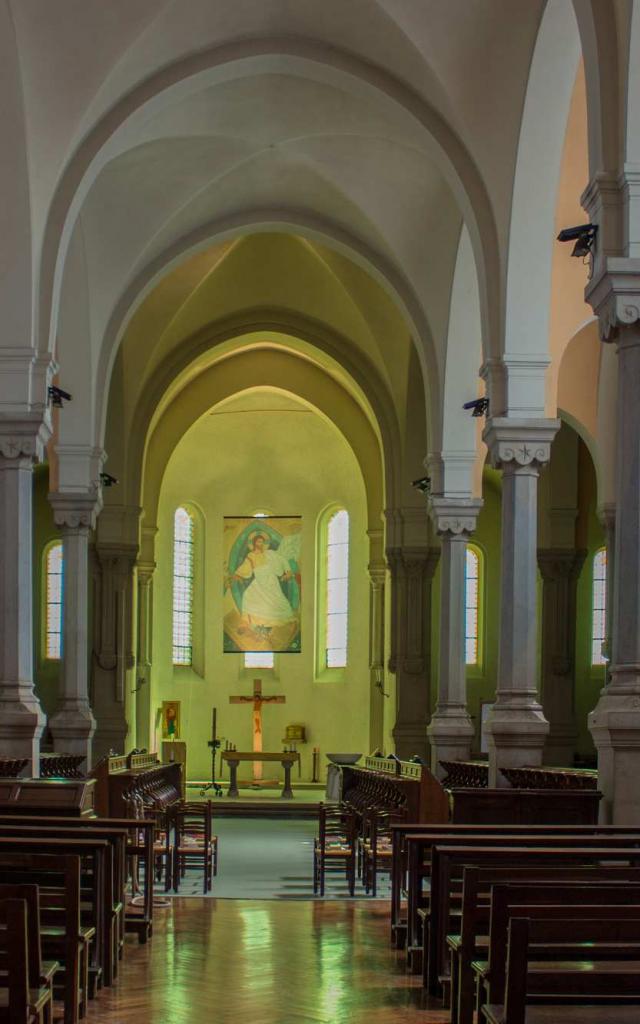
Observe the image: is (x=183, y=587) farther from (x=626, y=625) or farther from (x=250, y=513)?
(x=626, y=625)

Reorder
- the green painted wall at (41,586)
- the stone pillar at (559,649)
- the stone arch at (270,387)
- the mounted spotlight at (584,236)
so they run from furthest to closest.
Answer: the green painted wall at (41,586) → the stone arch at (270,387) → the stone pillar at (559,649) → the mounted spotlight at (584,236)

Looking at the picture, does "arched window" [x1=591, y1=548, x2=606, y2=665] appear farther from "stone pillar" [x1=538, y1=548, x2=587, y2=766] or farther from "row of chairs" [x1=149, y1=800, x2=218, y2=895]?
"row of chairs" [x1=149, y1=800, x2=218, y2=895]

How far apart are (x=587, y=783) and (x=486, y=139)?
6354 mm

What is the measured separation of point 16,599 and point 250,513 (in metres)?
19.1

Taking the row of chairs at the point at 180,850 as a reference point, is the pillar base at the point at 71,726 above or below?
above

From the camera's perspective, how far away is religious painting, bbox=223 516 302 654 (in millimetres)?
33000

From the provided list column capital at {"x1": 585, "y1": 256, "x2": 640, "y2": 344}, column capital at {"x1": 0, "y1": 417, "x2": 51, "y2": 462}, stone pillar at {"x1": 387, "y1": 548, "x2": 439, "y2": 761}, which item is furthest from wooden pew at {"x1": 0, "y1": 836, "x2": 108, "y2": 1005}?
stone pillar at {"x1": 387, "y1": 548, "x2": 439, "y2": 761}

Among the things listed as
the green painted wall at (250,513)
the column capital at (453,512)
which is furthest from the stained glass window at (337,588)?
the column capital at (453,512)

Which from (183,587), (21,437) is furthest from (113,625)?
(21,437)

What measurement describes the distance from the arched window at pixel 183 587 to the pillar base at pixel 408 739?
863cm

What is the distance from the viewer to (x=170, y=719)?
31031 mm

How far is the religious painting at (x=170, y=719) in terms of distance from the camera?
101 feet

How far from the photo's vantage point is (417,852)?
29.2 feet

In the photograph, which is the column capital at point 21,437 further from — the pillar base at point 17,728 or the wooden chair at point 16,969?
the wooden chair at point 16,969
